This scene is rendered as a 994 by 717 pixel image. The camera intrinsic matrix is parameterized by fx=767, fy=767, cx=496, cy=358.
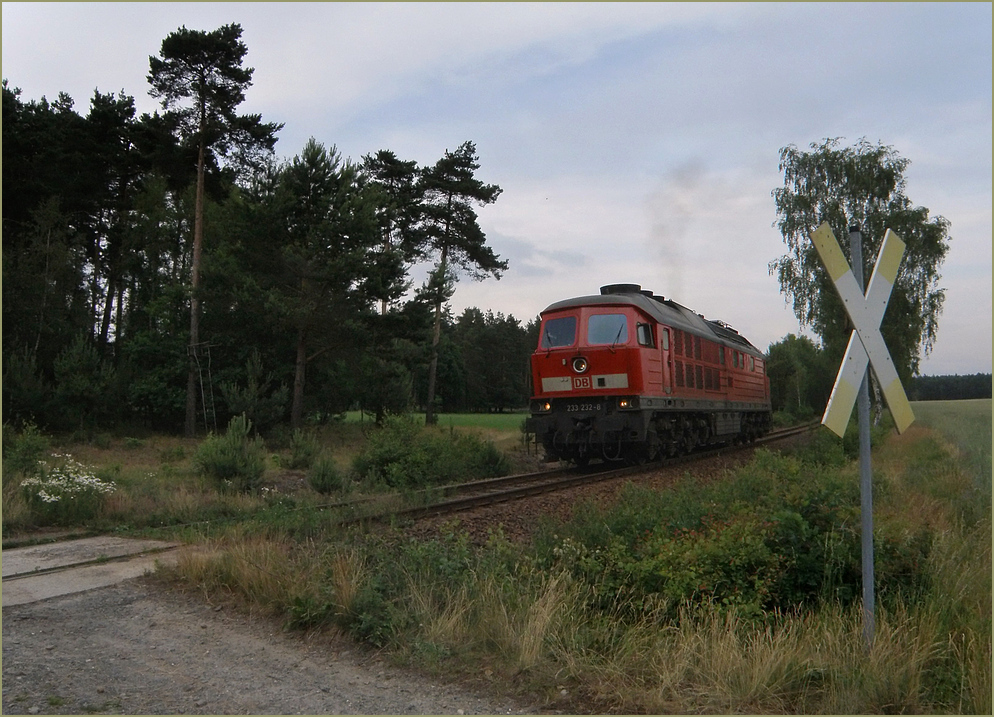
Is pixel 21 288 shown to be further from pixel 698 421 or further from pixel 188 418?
pixel 698 421

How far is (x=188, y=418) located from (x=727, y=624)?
85.5ft

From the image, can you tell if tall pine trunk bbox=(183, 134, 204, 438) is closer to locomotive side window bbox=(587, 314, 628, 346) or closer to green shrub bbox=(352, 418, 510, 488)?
green shrub bbox=(352, 418, 510, 488)

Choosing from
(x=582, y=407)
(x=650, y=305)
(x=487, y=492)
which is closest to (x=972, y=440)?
(x=650, y=305)

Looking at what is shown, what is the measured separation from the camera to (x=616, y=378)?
15492mm

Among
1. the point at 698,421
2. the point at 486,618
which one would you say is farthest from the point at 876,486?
the point at 698,421

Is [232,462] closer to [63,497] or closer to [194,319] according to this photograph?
[63,497]

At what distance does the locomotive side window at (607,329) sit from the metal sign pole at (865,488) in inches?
429

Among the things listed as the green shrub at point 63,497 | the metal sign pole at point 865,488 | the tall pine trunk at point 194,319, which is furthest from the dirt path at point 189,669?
the tall pine trunk at point 194,319

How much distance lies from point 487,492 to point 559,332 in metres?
4.15

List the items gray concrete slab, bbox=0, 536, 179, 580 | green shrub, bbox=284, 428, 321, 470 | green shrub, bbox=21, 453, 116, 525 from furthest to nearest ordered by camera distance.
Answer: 1. green shrub, bbox=284, 428, 321, 470
2. green shrub, bbox=21, 453, 116, 525
3. gray concrete slab, bbox=0, 536, 179, 580

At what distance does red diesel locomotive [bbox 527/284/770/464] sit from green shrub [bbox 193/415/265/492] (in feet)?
19.5

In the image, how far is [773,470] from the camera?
11398 mm

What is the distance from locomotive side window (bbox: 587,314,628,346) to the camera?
15542 mm

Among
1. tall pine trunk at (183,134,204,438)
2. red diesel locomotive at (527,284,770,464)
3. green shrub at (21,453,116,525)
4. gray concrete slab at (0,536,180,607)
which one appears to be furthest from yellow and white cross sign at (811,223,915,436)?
tall pine trunk at (183,134,204,438)
